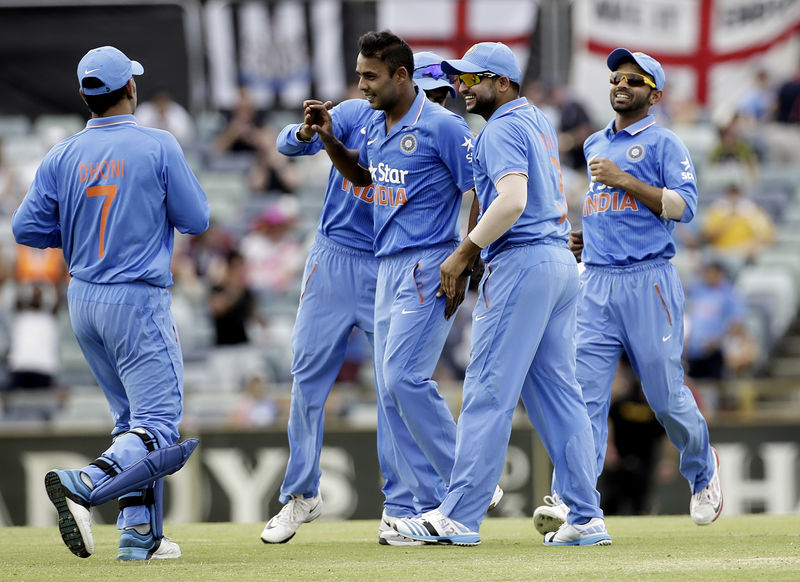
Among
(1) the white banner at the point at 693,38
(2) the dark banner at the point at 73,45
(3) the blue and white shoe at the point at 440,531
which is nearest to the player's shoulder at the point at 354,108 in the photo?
(3) the blue and white shoe at the point at 440,531

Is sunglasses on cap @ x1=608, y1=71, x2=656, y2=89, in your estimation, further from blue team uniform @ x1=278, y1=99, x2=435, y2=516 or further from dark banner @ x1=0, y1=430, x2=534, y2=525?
dark banner @ x1=0, y1=430, x2=534, y2=525

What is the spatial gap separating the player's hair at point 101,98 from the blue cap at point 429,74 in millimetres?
1537

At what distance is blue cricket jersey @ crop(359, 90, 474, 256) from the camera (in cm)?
679

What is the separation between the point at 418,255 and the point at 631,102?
161 cm

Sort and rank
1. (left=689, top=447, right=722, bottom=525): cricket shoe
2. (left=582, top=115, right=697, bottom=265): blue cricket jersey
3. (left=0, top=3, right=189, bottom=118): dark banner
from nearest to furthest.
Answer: (left=582, top=115, right=697, bottom=265): blue cricket jersey → (left=689, top=447, right=722, bottom=525): cricket shoe → (left=0, top=3, right=189, bottom=118): dark banner

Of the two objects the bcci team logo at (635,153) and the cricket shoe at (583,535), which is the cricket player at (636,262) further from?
the cricket shoe at (583,535)

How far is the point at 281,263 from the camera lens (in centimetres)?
1492

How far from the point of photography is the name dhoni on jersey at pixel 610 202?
7.41m

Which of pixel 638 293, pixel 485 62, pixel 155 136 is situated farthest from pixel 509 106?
pixel 155 136

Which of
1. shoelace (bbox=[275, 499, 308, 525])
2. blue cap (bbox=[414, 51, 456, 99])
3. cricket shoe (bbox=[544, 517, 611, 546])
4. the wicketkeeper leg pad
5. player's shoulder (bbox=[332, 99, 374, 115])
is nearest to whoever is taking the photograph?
the wicketkeeper leg pad

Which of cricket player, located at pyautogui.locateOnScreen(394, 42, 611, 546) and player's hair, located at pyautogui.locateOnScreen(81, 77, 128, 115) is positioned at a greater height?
player's hair, located at pyautogui.locateOnScreen(81, 77, 128, 115)

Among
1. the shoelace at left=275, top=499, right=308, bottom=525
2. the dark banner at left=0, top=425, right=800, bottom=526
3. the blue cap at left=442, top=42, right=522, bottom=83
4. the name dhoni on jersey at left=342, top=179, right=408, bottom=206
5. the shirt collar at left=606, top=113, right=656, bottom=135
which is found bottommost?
the dark banner at left=0, top=425, right=800, bottom=526

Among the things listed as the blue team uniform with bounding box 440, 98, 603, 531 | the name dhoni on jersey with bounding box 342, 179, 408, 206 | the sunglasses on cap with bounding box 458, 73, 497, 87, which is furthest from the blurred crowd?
the sunglasses on cap with bounding box 458, 73, 497, 87

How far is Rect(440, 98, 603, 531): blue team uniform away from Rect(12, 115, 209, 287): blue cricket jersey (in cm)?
141
